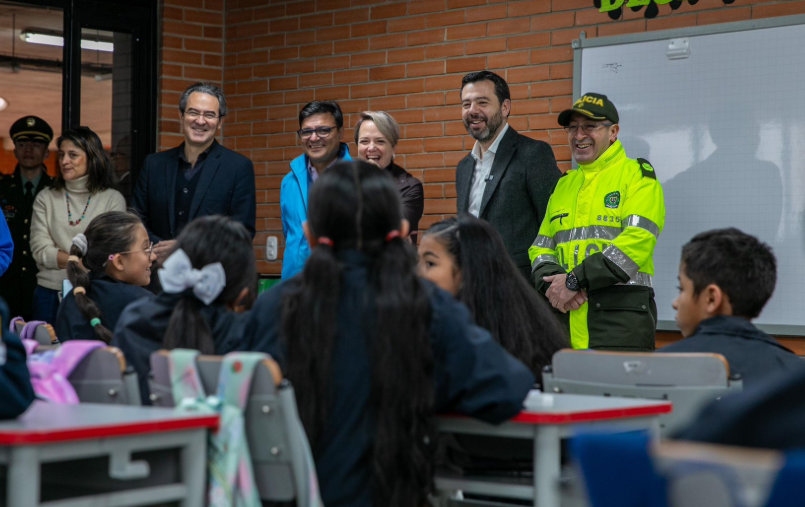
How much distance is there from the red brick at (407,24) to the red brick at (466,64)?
1.05 feet

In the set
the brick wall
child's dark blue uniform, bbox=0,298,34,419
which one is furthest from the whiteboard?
child's dark blue uniform, bbox=0,298,34,419

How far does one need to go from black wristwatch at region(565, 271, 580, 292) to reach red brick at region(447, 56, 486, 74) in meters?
1.75

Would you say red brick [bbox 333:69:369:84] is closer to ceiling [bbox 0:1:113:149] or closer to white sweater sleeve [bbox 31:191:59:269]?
ceiling [bbox 0:1:113:149]

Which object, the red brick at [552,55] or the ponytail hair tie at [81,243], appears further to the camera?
the red brick at [552,55]

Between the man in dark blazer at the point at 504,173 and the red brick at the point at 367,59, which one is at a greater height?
the red brick at the point at 367,59

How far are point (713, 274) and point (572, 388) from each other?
53 cm

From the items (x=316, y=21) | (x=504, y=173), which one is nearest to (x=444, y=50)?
(x=316, y=21)

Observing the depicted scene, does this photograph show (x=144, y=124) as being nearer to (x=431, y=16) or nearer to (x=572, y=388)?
(x=431, y=16)

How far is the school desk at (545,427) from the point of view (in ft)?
6.74

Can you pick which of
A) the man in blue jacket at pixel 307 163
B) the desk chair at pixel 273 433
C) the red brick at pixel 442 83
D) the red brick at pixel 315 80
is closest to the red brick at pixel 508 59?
the red brick at pixel 442 83

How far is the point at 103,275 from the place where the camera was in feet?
11.9

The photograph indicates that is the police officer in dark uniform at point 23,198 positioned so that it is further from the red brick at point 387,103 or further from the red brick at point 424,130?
the red brick at point 424,130

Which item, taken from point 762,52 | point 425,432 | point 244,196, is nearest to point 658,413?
point 425,432

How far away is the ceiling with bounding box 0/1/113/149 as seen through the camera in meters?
6.00
